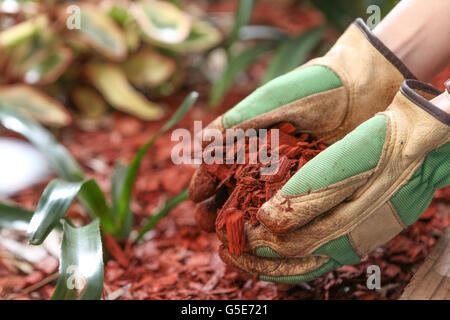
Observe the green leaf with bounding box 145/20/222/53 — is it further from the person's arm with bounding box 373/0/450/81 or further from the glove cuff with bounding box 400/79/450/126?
the glove cuff with bounding box 400/79/450/126

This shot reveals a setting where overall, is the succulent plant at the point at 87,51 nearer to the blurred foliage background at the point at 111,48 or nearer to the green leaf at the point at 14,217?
the blurred foliage background at the point at 111,48

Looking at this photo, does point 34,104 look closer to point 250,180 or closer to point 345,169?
point 250,180

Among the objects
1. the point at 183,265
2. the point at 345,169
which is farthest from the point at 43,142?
the point at 345,169

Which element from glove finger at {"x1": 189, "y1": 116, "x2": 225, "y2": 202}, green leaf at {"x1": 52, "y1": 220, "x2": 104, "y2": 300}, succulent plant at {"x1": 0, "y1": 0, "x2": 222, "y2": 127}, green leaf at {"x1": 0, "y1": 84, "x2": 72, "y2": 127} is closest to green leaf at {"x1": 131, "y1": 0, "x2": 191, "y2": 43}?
succulent plant at {"x1": 0, "y1": 0, "x2": 222, "y2": 127}

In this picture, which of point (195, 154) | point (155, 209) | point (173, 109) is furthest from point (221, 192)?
point (173, 109)

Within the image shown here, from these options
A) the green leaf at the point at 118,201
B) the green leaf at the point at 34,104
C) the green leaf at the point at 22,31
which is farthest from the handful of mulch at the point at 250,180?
the green leaf at the point at 22,31
